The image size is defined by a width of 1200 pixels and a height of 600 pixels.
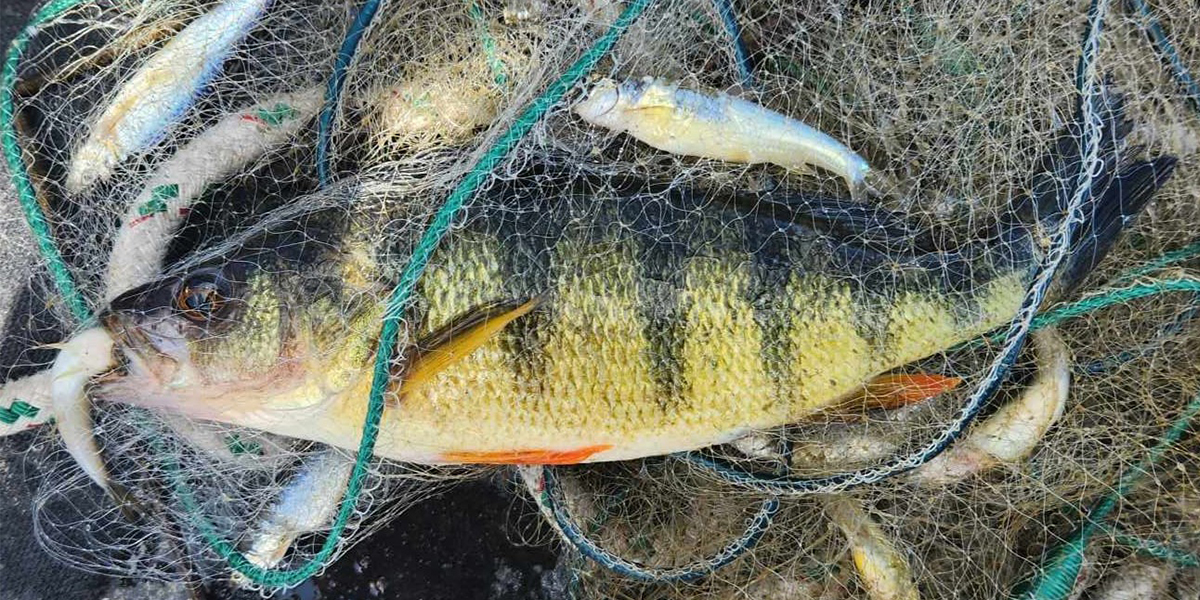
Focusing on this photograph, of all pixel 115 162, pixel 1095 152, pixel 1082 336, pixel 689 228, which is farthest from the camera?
pixel 1082 336

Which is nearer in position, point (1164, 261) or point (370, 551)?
point (1164, 261)

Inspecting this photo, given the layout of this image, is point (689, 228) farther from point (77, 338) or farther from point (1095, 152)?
point (77, 338)

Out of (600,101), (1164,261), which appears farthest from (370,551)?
(1164,261)

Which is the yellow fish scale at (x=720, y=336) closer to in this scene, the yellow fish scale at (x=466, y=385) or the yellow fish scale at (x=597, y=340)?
the yellow fish scale at (x=597, y=340)

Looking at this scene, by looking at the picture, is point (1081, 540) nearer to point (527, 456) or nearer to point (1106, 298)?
point (1106, 298)

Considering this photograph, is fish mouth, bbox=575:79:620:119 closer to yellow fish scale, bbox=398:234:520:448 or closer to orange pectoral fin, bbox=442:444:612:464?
yellow fish scale, bbox=398:234:520:448

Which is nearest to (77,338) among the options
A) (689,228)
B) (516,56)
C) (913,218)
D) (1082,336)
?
(516,56)
